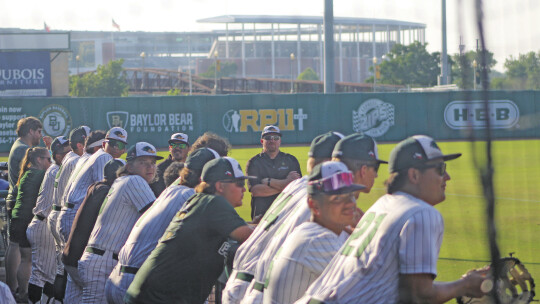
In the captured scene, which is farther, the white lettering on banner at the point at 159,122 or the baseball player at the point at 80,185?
the white lettering on banner at the point at 159,122

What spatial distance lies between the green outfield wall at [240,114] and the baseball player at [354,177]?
2742cm

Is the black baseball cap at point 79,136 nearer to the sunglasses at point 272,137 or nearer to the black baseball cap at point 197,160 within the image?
the sunglasses at point 272,137

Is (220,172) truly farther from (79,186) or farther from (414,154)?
(79,186)

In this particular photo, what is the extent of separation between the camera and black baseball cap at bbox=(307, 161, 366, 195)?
12.5 feet

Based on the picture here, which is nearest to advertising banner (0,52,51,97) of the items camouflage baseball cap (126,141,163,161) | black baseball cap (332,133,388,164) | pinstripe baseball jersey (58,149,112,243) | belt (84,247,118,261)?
pinstripe baseball jersey (58,149,112,243)

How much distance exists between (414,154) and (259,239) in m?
1.38

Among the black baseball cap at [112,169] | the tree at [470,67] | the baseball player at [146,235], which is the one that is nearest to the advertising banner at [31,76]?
the black baseball cap at [112,169]

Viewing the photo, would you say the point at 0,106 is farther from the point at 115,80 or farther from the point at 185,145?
the point at 115,80

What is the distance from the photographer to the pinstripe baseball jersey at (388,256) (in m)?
3.31

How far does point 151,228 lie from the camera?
550 cm

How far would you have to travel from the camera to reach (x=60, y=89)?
41.4m

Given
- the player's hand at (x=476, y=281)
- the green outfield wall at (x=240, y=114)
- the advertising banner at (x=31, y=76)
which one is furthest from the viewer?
the advertising banner at (x=31, y=76)

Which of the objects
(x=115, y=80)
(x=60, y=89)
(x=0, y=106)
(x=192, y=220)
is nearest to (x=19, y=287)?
(x=192, y=220)

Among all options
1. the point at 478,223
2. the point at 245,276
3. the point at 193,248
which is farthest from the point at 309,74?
the point at 245,276
